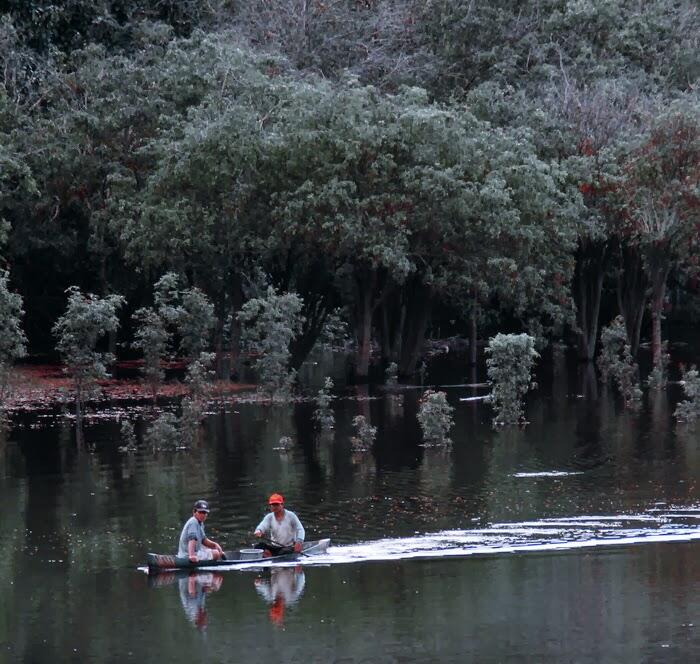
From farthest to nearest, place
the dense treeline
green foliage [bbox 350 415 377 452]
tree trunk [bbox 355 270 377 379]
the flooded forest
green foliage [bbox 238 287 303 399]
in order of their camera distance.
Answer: tree trunk [bbox 355 270 377 379] < the dense treeline < green foliage [bbox 238 287 303 399] < green foliage [bbox 350 415 377 452] < the flooded forest

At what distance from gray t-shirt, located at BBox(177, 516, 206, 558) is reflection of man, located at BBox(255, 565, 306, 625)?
105 centimetres

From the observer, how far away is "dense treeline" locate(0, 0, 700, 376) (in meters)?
44.6

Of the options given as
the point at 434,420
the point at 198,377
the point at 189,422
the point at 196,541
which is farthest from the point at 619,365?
the point at 196,541

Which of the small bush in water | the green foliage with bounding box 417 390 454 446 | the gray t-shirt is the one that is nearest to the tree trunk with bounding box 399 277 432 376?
the green foliage with bounding box 417 390 454 446

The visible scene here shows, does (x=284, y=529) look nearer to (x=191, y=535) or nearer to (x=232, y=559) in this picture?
(x=232, y=559)

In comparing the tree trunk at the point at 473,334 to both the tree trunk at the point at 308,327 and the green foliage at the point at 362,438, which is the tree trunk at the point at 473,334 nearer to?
the tree trunk at the point at 308,327

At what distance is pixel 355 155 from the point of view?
43531mm

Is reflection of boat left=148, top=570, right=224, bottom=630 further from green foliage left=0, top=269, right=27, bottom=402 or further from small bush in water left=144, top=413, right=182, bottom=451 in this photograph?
green foliage left=0, top=269, right=27, bottom=402

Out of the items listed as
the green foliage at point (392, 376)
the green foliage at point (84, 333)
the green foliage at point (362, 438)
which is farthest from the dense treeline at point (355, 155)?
the green foliage at point (362, 438)

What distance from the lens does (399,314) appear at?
2234 inches

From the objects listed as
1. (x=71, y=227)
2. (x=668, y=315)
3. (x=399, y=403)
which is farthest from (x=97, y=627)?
(x=668, y=315)

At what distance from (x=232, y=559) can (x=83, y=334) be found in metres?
17.4

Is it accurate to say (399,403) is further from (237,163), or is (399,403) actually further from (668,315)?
(668,315)

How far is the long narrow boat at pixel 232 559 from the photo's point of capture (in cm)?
2158
